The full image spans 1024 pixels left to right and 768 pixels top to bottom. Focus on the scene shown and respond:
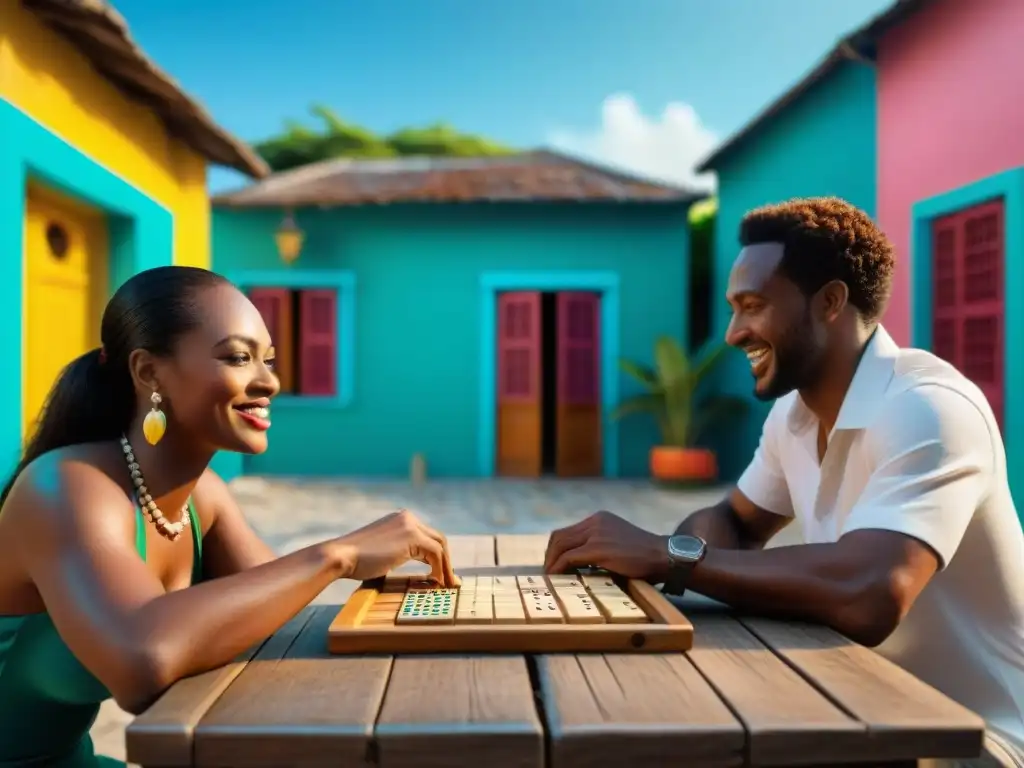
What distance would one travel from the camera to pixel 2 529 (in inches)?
→ 54.5

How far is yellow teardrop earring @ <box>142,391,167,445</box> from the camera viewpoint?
148 centimetres

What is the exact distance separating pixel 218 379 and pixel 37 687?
2.08 ft

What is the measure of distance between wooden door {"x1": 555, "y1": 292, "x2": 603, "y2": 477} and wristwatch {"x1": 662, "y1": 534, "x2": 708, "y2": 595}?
9.04 metres

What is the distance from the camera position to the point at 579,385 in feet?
35.3

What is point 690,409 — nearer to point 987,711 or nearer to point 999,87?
point 999,87

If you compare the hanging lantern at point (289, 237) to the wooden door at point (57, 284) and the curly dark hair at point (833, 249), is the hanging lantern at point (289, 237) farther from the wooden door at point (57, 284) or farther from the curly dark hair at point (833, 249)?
the curly dark hair at point (833, 249)

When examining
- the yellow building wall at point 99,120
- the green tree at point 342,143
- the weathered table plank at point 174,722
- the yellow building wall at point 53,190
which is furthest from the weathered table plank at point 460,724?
the green tree at point 342,143

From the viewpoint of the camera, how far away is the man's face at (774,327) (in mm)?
1890

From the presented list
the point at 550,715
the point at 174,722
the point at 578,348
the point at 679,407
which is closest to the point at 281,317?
the point at 578,348

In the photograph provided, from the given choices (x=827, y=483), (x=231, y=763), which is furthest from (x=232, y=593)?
(x=827, y=483)

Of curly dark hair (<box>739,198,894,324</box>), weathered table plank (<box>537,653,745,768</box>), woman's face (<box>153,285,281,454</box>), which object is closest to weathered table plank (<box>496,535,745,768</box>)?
weathered table plank (<box>537,653,745,768</box>)

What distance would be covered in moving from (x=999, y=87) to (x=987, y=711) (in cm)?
496

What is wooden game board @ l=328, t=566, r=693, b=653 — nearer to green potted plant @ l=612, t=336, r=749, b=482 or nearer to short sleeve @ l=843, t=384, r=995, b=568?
short sleeve @ l=843, t=384, r=995, b=568

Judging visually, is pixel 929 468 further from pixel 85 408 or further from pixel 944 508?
pixel 85 408
